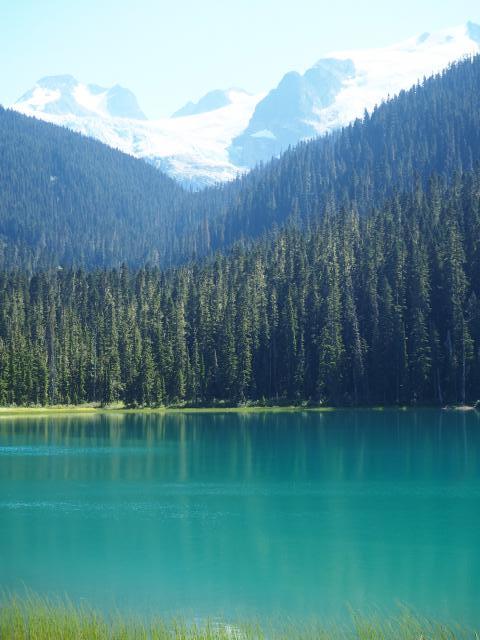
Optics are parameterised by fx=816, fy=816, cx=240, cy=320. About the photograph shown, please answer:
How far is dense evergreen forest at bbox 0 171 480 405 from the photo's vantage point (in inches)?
5064

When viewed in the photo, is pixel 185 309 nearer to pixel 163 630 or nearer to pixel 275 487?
pixel 275 487

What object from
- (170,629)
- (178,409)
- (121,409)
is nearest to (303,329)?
(178,409)

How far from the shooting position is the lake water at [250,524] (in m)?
29.5

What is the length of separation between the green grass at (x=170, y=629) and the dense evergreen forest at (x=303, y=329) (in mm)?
100745

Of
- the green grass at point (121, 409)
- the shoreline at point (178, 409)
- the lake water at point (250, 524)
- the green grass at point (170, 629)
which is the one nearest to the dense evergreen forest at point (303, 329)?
the shoreline at point (178, 409)

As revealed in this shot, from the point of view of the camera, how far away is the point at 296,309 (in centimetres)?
14425

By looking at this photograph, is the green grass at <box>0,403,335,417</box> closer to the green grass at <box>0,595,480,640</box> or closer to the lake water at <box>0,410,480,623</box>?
the lake water at <box>0,410,480,623</box>

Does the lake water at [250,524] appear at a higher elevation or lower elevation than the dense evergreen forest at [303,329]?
lower

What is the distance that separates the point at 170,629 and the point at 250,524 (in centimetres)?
1774

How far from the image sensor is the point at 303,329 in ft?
467

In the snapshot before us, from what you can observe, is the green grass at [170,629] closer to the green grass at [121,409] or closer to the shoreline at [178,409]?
the shoreline at [178,409]

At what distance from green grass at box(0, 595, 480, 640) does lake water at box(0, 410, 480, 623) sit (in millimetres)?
1573

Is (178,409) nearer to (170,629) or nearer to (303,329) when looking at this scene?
(303,329)

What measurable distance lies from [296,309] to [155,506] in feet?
324
